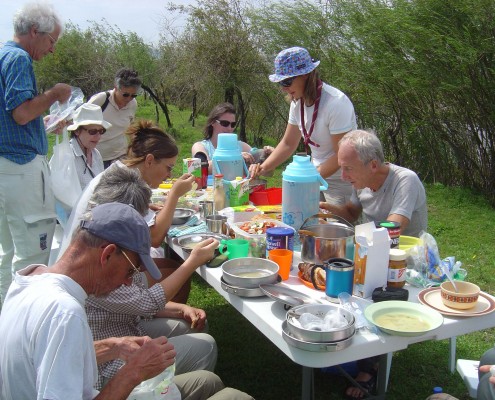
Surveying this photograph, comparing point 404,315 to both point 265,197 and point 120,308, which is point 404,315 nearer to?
point 120,308

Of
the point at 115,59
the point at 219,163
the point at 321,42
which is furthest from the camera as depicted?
the point at 115,59

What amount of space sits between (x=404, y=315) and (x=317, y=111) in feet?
6.54

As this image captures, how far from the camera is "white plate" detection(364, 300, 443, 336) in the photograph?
5.58 ft

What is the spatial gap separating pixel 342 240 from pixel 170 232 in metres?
1.17

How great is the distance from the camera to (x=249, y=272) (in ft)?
7.25

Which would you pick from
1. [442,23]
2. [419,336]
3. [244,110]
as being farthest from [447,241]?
[244,110]

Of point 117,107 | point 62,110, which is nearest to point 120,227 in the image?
point 62,110

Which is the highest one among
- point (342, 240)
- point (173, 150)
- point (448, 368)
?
point (173, 150)

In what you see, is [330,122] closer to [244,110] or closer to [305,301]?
[305,301]

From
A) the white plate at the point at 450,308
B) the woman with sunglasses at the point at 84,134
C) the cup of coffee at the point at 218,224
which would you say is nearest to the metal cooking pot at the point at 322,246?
the white plate at the point at 450,308

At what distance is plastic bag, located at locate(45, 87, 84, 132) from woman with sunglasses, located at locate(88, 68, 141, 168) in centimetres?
135

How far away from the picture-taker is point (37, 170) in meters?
3.46

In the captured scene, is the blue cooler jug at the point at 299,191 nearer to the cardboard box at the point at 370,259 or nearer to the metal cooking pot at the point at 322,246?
the metal cooking pot at the point at 322,246

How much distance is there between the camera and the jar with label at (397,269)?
1.98 metres
